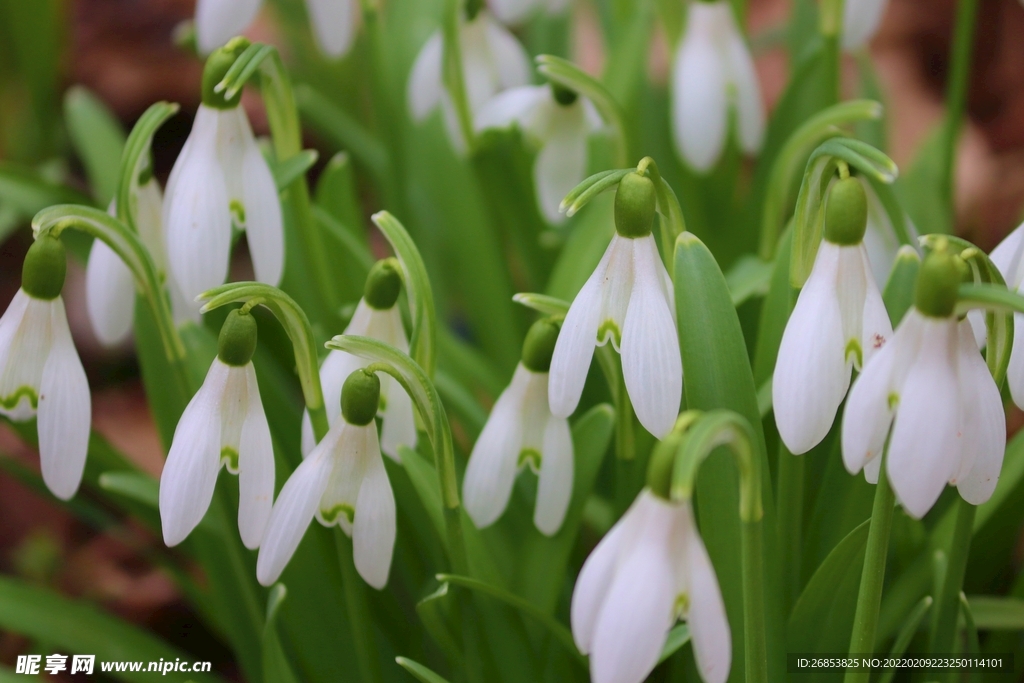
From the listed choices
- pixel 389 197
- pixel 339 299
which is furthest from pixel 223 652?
pixel 389 197

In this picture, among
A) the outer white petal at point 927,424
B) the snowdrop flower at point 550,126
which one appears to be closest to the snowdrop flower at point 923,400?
the outer white petal at point 927,424

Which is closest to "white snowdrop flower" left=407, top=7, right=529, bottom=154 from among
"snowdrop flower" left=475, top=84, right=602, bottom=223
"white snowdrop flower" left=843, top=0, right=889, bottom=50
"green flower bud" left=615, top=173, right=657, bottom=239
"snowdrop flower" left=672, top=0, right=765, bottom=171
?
"snowdrop flower" left=475, top=84, right=602, bottom=223

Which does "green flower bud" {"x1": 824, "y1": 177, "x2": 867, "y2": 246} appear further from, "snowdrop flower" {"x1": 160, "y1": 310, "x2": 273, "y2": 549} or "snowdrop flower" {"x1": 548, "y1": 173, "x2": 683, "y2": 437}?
"snowdrop flower" {"x1": 160, "y1": 310, "x2": 273, "y2": 549}

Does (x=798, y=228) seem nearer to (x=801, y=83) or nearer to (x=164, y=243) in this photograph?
(x=164, y=243)

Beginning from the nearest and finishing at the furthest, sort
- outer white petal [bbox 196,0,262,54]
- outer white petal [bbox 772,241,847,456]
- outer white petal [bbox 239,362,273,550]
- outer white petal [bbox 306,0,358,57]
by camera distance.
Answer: outer white petal [bbox 772,241,847,456]
outer white petal [bbox 239,362,273,550]
outer white petal [bbox 196,0,262,54]
outer white petal [bbox 306,0,358,57]

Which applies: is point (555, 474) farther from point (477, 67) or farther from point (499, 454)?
point (477, 67)

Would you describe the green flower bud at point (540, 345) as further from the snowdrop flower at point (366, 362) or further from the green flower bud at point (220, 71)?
the green flower bud at point (220, 71)

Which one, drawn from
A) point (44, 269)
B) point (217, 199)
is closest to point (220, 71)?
point (217, 199)
